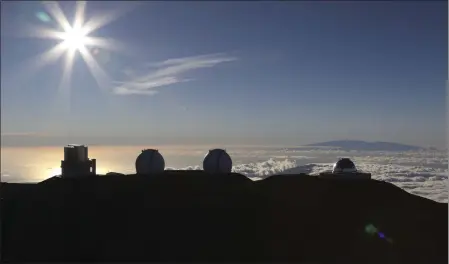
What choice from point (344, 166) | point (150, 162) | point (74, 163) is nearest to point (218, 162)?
point (150, 162)

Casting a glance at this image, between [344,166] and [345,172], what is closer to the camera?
[345,172]

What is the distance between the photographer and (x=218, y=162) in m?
46.1

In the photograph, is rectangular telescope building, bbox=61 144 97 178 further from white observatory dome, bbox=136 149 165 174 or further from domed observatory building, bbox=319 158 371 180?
domed observatory building, bbox=319 158 371 180

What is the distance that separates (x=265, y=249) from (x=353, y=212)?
9.15 metres

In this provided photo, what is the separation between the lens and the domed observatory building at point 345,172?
151 feet

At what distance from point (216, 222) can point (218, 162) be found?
848 cm

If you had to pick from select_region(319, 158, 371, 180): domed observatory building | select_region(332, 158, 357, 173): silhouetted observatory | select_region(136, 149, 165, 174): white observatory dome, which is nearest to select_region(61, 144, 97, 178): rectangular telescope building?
select_region(136, 149, 165, 174): white observatory dome

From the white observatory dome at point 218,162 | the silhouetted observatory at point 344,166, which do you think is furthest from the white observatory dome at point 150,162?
the silhouetted observatory at point 344,166

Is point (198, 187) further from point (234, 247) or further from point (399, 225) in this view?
point (399, 225)

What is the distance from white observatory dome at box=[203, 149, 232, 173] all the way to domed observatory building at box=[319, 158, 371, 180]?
9.70 metres

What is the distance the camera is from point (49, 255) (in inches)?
1441

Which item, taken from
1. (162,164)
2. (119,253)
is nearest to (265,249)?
(119,253)

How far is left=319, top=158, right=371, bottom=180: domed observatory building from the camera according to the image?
4600 centimetres

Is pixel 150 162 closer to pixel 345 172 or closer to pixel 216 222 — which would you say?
pixel 216 222
